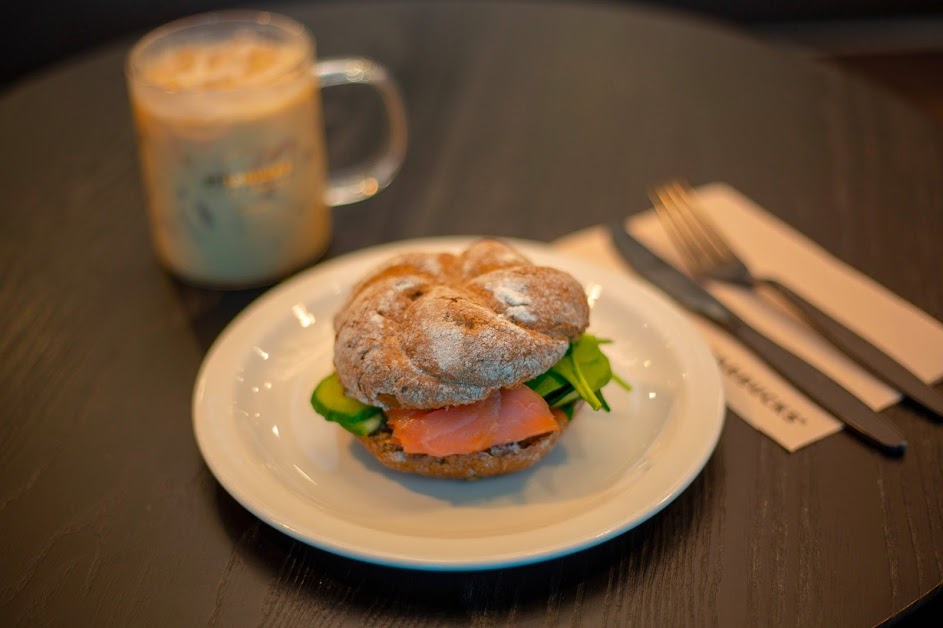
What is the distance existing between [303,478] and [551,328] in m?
0.38

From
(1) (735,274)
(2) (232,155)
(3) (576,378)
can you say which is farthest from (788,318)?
(2) (232,155)

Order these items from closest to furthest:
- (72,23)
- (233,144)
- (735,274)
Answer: (233,144) → (735,274) → (72,23)

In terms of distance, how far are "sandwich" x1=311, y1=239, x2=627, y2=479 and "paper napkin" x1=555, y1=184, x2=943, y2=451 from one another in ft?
0.94

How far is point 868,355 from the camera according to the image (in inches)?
56.1

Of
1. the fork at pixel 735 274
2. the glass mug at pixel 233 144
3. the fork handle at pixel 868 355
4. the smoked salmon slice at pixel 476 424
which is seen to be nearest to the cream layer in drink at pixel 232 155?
the glass mug at pixel 233 144

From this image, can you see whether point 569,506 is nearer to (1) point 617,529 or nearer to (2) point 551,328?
(1) point 617,529

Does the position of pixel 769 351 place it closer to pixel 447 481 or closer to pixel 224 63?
pixel 447 481

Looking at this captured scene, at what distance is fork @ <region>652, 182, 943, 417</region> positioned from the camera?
53.9 inches

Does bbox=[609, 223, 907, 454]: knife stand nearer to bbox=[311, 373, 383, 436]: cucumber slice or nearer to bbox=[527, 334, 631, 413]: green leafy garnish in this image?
bbox=[527, 334, 631, 413]: green leafy garnish

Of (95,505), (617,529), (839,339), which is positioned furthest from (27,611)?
(839,339)

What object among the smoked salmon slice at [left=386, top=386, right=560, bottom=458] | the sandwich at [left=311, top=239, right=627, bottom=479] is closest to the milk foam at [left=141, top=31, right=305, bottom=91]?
the sandwich at [left=311, top=239, right=627, bottom=479]

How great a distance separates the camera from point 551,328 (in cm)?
119

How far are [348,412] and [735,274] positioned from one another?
801 mm

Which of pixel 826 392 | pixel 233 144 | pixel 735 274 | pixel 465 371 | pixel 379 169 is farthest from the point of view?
pixel 379 169
